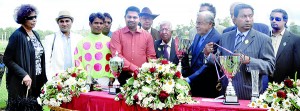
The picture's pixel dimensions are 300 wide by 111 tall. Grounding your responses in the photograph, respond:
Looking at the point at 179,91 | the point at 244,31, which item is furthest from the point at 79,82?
the point at 244,31

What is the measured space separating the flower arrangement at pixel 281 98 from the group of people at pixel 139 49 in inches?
16.7

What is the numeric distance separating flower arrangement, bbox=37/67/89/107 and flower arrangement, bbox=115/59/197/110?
91 centimetres

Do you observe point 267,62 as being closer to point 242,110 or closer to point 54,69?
point 242,110

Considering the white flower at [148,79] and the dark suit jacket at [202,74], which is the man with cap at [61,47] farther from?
the white flower at [148,79]

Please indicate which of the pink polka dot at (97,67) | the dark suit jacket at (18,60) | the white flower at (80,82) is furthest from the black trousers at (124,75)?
the dark suit jacket at (18,60)

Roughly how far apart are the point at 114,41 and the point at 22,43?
144cm

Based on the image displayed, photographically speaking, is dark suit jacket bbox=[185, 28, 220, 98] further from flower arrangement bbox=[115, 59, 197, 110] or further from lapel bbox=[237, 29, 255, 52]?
flower arrangement bbox=[115, 59, 197, 110]

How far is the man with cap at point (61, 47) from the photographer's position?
5227 millimetres

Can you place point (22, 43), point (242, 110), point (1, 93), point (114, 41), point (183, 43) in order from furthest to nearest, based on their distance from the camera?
point (1, 93)
point (22, 43)
point (114, 41)
point (183, 43)
point (242, 110)

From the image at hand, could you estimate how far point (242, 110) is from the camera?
9.63 feet

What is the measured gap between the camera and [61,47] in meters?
5.28

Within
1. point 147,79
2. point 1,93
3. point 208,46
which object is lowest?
point 1,93

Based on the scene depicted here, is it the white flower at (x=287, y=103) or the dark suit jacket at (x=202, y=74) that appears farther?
the dark suit jacket at (x=202, y=74)

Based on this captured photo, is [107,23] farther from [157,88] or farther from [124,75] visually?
[157,88]
